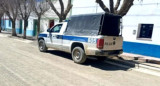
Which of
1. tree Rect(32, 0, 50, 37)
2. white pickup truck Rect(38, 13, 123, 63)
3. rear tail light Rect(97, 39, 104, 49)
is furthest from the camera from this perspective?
tree Rect(32, 0, 50, 37)

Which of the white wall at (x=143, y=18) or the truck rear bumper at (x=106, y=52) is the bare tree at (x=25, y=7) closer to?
the white wall at (x=143, y=18)

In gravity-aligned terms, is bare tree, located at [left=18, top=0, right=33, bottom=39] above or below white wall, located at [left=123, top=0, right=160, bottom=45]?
above

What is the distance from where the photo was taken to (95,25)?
8875 mm

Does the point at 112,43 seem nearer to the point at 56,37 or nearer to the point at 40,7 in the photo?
the point at 56,37

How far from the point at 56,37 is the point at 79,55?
7.40ft

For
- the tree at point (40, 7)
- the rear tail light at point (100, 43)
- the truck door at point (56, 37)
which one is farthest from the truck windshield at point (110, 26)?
the tree at point (40, 7)

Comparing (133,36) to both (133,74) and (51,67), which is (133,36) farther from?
(51,67)

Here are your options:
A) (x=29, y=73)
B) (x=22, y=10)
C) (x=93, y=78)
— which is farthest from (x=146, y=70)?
(x=22, y=10)

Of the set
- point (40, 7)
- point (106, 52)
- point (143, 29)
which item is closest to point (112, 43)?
point (106, 52)

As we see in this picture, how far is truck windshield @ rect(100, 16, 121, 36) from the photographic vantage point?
8.91 metres

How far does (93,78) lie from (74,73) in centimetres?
86

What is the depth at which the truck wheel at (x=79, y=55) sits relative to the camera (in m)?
9.00

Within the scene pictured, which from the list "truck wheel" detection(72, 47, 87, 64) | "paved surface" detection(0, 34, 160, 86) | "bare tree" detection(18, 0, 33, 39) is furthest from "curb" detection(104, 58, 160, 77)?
"bare tree" detection(18, 0, 33, 39)

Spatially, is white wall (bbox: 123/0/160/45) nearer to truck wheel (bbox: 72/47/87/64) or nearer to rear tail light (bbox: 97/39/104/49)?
rear tail light (bbox: 97/39/104/49)
